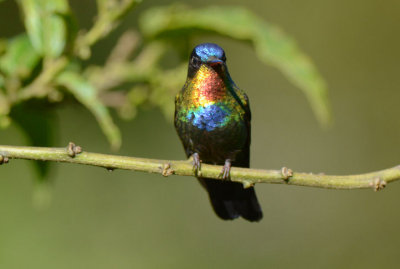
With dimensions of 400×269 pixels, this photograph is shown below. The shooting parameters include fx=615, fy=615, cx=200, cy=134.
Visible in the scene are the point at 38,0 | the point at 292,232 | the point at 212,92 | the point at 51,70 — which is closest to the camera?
the point at 38,0

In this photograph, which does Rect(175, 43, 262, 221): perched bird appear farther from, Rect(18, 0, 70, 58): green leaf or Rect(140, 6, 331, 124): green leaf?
Rect(18, 0, 70, 58): green leaf

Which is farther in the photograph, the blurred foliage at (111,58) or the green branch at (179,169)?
the blurred foliage at (111,58)

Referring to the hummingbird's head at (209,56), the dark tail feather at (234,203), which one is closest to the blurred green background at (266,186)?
the dark tail feather at (234,203)

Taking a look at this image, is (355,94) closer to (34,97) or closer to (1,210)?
(1,210)

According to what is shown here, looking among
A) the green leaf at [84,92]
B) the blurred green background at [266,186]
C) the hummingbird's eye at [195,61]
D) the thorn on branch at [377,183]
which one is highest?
the blurred green background at [266,186]

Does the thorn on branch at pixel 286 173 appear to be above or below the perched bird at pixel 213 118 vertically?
below

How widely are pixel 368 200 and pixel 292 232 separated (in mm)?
925

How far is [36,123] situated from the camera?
91.3 inches

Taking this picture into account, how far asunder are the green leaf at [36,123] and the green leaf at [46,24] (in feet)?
1.01

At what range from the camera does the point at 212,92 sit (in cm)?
262

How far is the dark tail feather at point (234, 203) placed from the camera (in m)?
3.08

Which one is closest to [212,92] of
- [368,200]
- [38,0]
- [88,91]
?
[88,91]

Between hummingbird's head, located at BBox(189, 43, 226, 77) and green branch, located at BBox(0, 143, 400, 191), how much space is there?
1.35 ft

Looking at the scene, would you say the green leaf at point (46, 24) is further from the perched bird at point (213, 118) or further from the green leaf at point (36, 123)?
the perched bird at point (213, 118)
